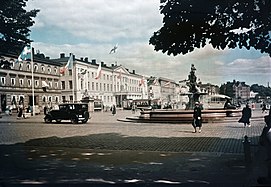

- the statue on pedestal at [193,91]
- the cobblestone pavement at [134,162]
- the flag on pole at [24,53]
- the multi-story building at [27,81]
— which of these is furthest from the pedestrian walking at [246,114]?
the statue on pedestal at [193,91]

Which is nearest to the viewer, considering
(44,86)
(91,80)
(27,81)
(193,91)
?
(27,81)

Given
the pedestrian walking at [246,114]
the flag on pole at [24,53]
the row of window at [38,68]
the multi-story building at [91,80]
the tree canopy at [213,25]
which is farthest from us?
the multi-story building at [91,80]

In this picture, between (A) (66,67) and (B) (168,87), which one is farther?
(B) (168,87)

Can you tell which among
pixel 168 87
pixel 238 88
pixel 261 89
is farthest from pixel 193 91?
pixel 261 89

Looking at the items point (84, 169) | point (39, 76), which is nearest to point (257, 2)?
point (84, 169)

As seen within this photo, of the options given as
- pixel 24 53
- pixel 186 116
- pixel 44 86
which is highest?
pixel 24 53

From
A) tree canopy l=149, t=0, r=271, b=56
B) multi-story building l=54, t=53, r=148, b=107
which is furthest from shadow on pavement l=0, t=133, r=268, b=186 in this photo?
multi-story building l=54, t=53, r=148, b=107

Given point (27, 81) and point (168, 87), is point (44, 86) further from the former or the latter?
point (168, 87)

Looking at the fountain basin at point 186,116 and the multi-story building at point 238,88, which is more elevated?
the multi-story building at point 238,88

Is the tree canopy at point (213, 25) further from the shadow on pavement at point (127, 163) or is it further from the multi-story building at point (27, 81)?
the multi-story building at point (27, 81)

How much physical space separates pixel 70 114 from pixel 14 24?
17.2m

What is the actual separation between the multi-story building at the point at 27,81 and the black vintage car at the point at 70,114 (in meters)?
1.85

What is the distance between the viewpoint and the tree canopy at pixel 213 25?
30.6 ft

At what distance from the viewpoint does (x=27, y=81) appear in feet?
60.6
